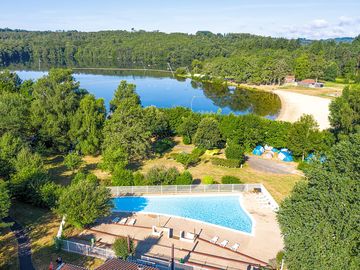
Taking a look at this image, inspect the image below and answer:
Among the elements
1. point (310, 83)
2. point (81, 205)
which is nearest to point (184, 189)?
point (81, 205)

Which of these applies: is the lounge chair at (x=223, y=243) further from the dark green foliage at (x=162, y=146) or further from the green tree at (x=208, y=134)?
the dark green foliage at (x=162, y=146)

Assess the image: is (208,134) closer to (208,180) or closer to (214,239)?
(208,180)

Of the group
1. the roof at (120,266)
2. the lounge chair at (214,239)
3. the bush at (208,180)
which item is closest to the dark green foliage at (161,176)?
the bush at (208,180)

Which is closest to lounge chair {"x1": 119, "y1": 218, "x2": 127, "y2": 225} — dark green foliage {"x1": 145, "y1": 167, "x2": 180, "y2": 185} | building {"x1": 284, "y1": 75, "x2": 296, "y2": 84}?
dark green foliage {"x1": 145, "y1": 167, "x2": 180, "y2": 185}

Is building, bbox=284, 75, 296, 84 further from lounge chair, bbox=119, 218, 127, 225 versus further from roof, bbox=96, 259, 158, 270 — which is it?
roof, bbox=96, 259, 158, 270

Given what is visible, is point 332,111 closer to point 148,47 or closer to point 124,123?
point 124,123

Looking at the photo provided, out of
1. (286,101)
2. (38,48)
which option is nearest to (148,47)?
(38,48)
